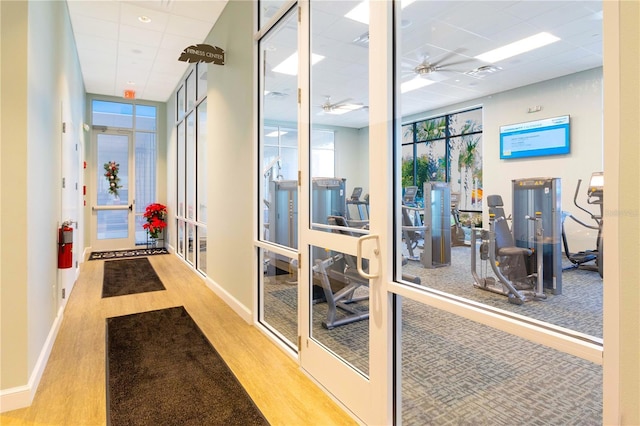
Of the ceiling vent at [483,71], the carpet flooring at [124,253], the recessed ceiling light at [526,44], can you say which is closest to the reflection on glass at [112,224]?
the carpet flooring at [124,253]

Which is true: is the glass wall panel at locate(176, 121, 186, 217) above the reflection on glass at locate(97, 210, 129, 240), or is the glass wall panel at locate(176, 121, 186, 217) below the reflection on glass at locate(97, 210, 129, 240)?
above

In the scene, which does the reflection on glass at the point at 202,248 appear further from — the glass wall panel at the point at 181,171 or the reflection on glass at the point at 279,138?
the reflection on glass at the point at 279,138

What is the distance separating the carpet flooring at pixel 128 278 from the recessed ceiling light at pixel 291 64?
3517 millimetres

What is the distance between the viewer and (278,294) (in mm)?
3857

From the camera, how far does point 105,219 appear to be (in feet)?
27.4

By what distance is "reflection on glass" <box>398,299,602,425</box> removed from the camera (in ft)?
6.66

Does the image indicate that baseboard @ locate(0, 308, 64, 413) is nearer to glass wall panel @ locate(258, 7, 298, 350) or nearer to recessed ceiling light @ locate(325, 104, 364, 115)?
glass wall panel @ locate(258, 7, 298, 350)

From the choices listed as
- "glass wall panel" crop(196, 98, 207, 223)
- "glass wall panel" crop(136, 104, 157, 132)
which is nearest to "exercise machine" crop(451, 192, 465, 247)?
"glass wall panel" crop(196, 98, 207, 223)

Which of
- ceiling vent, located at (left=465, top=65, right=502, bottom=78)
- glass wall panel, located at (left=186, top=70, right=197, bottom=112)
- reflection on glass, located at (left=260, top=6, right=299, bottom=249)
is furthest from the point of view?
glass wall panel, located at (left=186, top=70, right=197, bottom=112)

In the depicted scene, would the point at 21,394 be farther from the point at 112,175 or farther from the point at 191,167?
the point at 112,175

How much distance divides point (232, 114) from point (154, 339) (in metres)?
2.51

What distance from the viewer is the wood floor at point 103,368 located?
2215 mm

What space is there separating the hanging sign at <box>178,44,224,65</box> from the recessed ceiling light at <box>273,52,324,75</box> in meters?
1.03

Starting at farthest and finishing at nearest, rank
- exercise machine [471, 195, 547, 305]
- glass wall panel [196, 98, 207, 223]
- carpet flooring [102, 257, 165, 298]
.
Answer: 1. glass wall panel [196, 98, 207, 223]
2. carpet flooring [102, 257, 165, 298]
3. exercise machine [471, 195, 547, 305]
